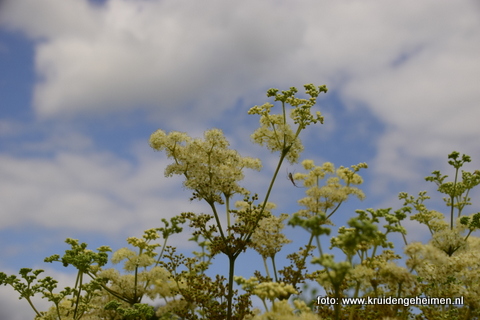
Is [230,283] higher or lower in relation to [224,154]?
lower

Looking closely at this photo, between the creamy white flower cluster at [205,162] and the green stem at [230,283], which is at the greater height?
the creamy white flower cluster at [205,162]

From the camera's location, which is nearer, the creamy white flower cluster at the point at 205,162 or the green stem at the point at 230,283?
the green stem at the point at 230,283

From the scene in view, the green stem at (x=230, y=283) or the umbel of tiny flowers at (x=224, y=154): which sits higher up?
the umbel of tiny flowers at (x=224, y=154)

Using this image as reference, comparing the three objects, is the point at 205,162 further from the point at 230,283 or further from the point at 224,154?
the point at 230,283

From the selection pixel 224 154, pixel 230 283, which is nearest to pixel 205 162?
pixel 224 154

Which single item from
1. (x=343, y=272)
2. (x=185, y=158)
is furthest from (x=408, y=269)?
(x=185, y=158)

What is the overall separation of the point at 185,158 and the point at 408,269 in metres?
4.15

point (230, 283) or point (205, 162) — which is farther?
point (205, 162)

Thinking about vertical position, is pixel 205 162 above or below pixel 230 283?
above

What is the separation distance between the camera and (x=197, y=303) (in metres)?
7.48

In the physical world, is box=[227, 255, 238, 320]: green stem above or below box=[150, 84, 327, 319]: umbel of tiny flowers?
below

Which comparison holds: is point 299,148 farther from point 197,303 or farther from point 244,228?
point 197,303

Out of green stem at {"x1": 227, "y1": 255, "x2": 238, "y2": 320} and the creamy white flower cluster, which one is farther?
the creamy white flower cluster

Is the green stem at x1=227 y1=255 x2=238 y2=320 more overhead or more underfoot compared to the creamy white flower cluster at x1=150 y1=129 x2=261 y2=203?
more underfoot
